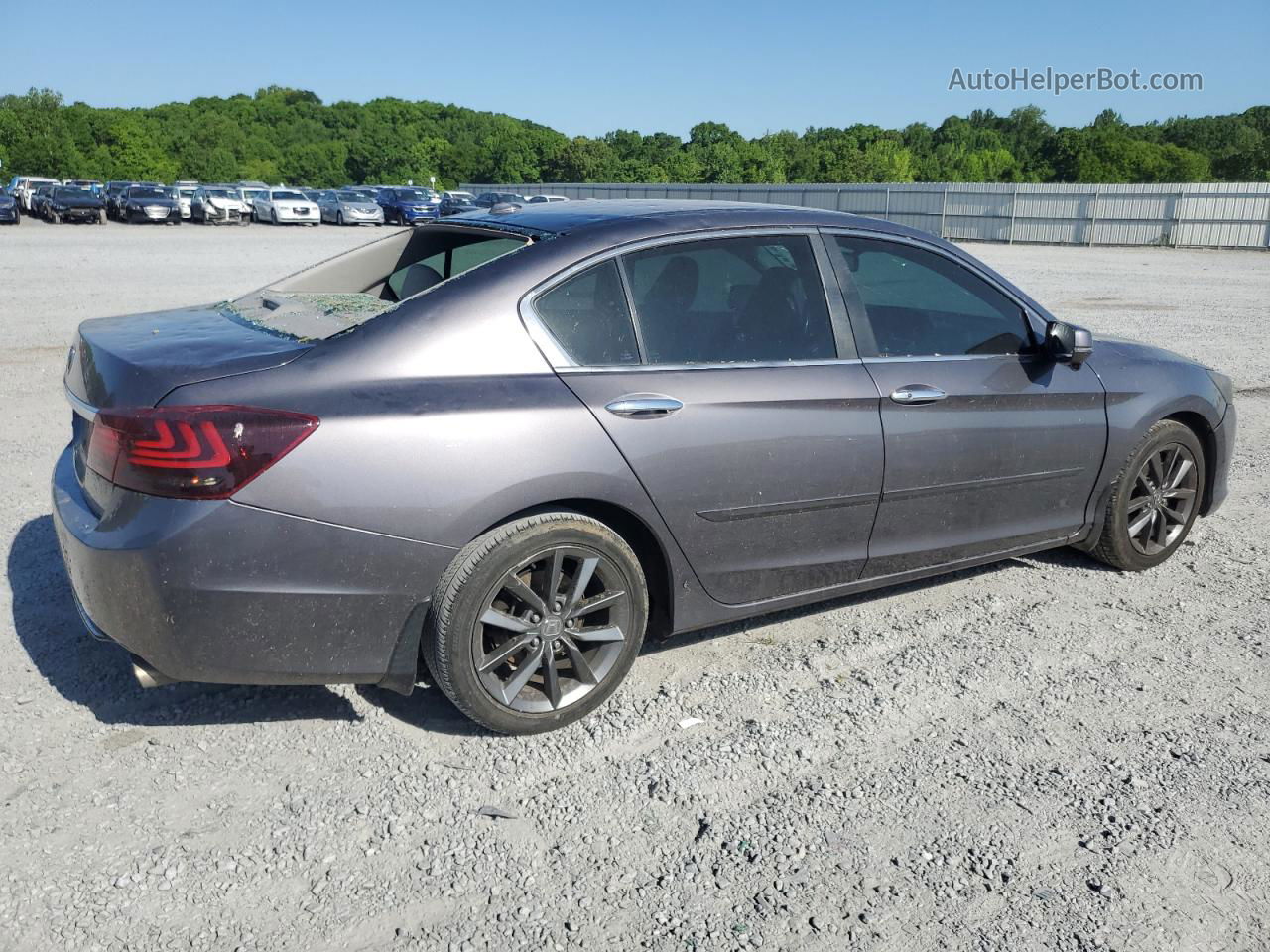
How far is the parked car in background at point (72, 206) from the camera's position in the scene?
1753 inches

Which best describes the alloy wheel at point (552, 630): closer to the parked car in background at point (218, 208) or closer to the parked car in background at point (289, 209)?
the parked car in background at point (289, 209)

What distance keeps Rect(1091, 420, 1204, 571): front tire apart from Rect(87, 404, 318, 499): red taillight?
3628mm

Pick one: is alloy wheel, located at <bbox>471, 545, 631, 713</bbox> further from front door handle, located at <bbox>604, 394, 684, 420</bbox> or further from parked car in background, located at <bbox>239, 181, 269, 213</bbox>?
parked car in background, located at <bbox>239, 181, 269, 213</bbox>

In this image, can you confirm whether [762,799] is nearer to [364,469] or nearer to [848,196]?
[364,469]

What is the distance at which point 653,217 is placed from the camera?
382 cm

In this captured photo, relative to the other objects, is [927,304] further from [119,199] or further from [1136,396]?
[119,199]

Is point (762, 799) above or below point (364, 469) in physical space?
below

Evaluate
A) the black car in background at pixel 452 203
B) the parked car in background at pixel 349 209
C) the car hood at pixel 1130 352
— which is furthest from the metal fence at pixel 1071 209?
the car hood at pixel 1130 352

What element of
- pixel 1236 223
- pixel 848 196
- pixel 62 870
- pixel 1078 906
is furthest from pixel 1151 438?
pixel 848 196

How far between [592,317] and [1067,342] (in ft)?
6.87

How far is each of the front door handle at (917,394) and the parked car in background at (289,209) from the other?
153 ft

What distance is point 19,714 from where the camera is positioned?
3.54m

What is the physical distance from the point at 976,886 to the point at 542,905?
1.11 meters

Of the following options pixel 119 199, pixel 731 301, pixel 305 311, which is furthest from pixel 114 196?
pixel 731 301
